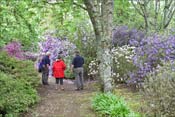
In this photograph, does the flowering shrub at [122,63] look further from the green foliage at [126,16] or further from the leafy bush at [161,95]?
the leafy bush at [161,95]

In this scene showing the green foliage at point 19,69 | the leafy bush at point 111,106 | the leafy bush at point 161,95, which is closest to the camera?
the leafy bush at point 161,95

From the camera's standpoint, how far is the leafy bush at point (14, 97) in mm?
12078

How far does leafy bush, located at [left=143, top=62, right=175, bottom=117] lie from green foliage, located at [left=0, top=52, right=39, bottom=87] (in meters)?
6.68

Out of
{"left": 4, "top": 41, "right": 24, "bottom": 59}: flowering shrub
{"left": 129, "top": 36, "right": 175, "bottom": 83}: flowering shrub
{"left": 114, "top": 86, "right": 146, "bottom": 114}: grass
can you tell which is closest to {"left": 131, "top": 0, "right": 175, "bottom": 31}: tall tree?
{"left": 129, "top": 36, "right": 175, "bottom": 83}: flowering shrub

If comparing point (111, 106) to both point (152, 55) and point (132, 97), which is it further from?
point (152, 55)

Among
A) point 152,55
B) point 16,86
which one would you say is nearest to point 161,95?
point 16,86

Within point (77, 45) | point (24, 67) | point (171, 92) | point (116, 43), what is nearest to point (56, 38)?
point (77, 45)

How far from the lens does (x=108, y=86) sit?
570 inches

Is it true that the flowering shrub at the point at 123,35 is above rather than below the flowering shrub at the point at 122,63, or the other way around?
above

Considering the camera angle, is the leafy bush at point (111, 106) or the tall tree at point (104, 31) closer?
the leafy bush at point (111, 106)

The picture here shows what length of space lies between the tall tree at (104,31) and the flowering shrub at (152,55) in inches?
70.2

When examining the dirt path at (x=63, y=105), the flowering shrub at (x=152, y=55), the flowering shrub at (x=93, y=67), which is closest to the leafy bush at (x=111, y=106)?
the dirt path at (x=63, y=105)

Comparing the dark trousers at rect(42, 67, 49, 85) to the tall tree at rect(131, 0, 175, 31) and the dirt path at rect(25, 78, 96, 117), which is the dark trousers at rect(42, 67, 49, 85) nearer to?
the dirt path at rect(25, 78, 96, 117)

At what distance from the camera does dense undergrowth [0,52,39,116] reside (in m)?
12.1
